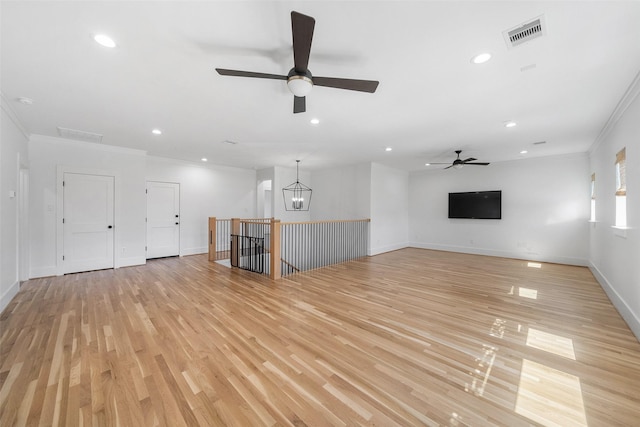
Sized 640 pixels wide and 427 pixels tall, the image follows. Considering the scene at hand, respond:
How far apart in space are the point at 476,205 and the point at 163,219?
9.08 metres

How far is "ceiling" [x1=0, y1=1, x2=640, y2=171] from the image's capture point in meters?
1.69

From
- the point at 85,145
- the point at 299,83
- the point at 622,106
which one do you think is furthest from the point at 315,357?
the point at 85,145

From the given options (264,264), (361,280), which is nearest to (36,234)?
(264,264)

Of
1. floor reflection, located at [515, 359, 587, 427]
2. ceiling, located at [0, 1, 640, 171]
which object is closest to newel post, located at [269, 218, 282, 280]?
ceiling, located at [0, 1, 640, 171]

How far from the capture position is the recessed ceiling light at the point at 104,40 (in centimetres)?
191

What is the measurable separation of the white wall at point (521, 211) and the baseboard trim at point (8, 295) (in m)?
9.48

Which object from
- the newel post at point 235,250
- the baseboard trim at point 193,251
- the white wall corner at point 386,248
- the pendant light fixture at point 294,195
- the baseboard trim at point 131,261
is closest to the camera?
the baseboard trim at point 131,261

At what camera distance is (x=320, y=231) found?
6551 mm

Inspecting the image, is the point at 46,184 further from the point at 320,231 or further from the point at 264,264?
the point at 320,231

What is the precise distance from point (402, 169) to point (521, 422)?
7494mm

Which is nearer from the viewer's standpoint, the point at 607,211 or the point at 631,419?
the point at 631,419

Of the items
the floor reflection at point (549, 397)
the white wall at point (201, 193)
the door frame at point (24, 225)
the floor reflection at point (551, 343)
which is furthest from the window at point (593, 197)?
the door frame at point (24, 225)

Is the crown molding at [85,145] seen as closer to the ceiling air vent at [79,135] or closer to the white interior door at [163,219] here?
the ceiling air vent at [79,135]

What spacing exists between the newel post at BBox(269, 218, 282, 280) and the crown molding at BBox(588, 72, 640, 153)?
4988 millimetres
